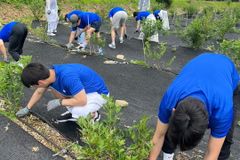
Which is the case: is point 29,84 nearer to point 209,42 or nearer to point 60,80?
point 60,80

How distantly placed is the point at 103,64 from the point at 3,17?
5982 mm

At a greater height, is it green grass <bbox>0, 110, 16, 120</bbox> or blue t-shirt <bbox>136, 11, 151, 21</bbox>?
blue t-shirt <bbox>136, 11, 151, 21</bbox>

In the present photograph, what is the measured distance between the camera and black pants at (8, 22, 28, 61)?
5.86 meters

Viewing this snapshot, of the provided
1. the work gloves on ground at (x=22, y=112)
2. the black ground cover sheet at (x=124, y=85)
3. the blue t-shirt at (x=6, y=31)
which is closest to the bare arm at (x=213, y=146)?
the black ground cover sheet at (x=124, y=85)

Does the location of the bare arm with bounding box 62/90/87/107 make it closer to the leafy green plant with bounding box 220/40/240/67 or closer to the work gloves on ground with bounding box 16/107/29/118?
the work gloves on ground with bounding box 16/107/29/118

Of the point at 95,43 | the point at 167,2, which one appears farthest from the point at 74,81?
the point at 167,2

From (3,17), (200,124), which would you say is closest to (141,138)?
(200,124)

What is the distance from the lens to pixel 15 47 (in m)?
6.03

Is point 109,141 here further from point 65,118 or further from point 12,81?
point 12,81

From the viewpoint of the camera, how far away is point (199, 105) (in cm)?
213

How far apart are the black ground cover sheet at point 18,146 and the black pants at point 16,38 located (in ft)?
7.40

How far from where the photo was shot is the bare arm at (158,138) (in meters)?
2.63

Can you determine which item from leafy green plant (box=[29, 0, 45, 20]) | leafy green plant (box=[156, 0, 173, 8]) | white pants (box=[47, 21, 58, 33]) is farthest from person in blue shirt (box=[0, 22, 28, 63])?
leafy green plant (box=[156, 0, 173, 8])

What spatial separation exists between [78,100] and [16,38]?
281 centimetres
